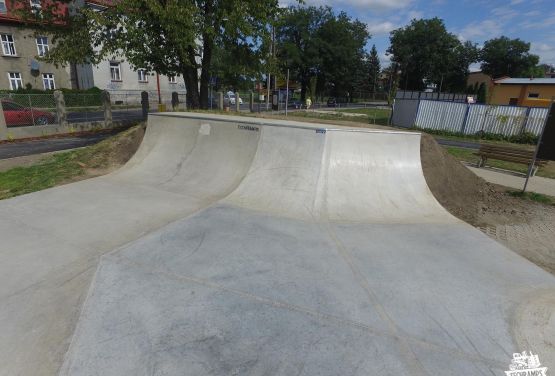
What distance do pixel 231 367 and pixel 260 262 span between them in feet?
4.80

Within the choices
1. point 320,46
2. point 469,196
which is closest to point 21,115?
point 469,196

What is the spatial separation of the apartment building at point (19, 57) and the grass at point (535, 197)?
3425 cm

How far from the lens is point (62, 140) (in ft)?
43.0

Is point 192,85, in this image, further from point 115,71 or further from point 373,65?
point 373,65

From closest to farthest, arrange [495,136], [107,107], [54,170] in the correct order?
[54,170]
[107,107]
[495,136]

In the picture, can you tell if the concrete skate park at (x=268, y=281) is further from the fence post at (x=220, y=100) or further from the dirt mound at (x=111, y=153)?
the fence post at (x=220, y=100)

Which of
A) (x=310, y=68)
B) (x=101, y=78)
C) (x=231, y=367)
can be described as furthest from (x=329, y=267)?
(x=310, y=68)

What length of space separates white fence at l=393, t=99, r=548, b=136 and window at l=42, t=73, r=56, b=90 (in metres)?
33.1

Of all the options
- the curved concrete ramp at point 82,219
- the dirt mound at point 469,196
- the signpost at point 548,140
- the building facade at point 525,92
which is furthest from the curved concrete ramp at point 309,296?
the building facade at point 525,92

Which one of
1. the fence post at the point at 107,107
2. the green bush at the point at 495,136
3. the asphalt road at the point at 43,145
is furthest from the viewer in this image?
the green bush at the point at 495,136

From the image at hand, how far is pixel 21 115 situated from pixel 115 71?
23.0 metres

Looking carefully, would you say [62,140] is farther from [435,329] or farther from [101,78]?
[101,78]

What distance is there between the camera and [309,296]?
307 cm

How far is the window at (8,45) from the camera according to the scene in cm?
2717
